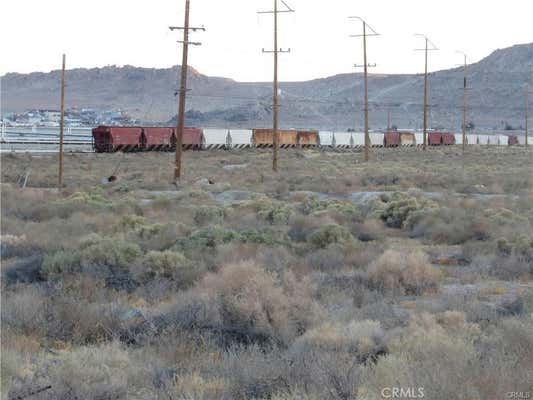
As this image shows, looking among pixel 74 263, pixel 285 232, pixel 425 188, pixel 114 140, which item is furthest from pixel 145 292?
pixel 114 140

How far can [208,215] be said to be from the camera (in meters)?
21.7

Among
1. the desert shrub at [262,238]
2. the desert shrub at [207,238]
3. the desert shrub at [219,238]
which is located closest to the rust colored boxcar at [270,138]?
the desert shrub at [262,238]

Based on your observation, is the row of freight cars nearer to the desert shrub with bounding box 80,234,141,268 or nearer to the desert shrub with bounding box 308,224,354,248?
the desert shrub with bounding box 308,224,354,248

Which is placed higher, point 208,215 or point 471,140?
point 471,140

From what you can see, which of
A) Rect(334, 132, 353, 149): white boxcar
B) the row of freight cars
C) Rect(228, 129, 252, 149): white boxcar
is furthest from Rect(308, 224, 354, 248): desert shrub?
Rect(334, 132, 353, 149): white boxcar

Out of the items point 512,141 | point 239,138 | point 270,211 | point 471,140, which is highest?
point 512,141

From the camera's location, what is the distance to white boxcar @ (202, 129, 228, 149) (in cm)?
7788

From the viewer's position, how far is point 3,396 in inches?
256

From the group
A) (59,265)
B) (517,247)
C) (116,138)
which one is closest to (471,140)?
(116,138)

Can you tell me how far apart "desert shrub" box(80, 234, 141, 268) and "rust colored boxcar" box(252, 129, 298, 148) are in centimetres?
6653

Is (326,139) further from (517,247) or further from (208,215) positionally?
(517,247)

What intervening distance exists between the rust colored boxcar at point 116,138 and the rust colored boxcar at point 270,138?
17902 mm

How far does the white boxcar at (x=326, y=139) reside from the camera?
90000 mm

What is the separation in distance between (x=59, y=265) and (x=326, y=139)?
259 ft
